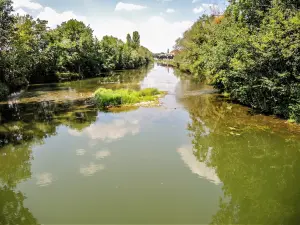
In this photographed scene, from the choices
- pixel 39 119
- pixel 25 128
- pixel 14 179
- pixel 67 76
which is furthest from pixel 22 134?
pixel 67 76

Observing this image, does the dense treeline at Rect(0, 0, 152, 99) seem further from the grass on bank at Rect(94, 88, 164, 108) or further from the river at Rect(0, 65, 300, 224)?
the river at Rect(0, 65, 300, 224)

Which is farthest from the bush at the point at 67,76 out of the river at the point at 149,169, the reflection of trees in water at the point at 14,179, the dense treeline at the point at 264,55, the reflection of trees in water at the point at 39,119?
the reflection of trees in water at the point at 14,179

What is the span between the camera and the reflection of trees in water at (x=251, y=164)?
33.9ft

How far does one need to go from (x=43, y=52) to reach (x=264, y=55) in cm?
4335

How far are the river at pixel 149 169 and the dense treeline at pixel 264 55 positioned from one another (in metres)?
2.01

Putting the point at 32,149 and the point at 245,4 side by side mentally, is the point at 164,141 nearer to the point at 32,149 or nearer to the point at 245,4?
the point at 32,149

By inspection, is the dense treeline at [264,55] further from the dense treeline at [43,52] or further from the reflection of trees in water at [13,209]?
the dense treeline at [43,52]

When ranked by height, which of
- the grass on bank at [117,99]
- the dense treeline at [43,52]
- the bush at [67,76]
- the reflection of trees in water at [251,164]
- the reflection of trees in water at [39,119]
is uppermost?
the dense treeline at [43,52]

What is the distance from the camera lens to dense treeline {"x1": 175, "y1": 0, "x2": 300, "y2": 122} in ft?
65.3

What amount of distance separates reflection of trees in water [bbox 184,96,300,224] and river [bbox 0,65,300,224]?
42mm

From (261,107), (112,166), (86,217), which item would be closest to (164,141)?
(112,166)

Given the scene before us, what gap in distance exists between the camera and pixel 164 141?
1791 cm

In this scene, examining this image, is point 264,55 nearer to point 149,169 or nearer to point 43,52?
point 149,169

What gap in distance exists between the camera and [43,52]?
53.1 meters
